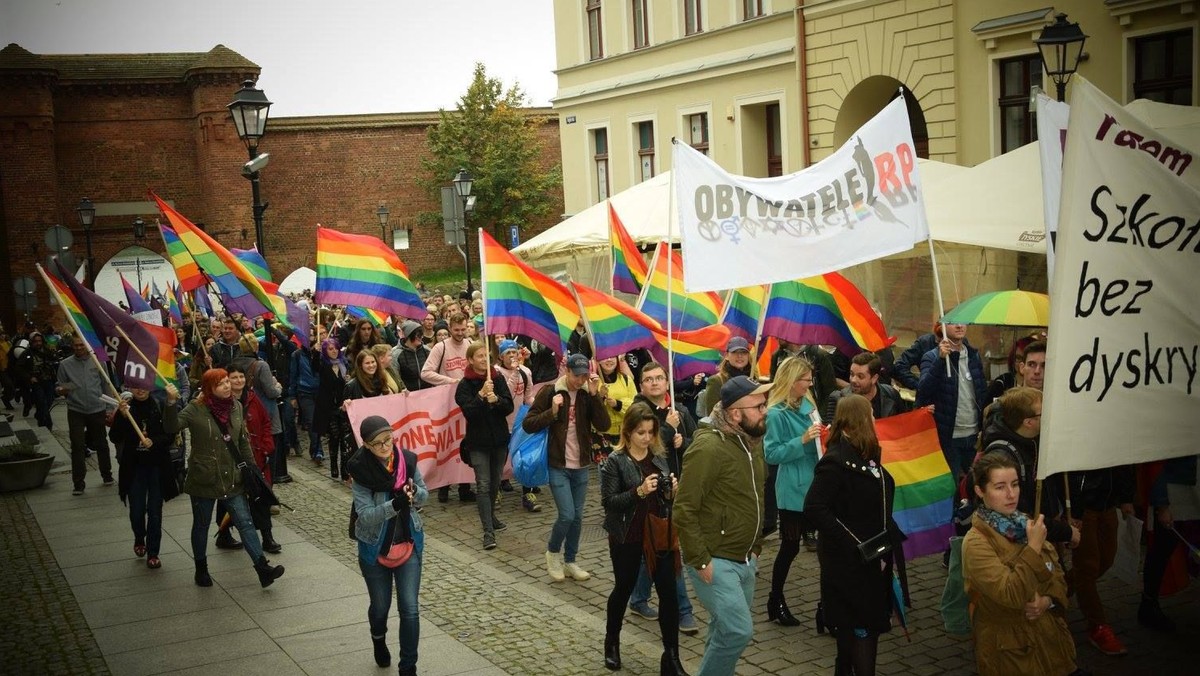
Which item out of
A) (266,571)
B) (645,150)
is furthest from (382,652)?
(645,150)

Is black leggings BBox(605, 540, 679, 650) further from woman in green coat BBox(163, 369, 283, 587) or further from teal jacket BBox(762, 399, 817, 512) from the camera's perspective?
woman in green coat BBox(163, 369, 283, 587)

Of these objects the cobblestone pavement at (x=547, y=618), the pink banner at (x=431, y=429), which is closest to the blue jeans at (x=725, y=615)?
the cobblestone pavement at (x=547, y=618)

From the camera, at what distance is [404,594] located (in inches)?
293

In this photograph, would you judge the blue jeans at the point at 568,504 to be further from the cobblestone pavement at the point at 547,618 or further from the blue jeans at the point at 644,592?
the blue jeans at the point at 644,592

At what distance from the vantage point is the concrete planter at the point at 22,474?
15.6 meters

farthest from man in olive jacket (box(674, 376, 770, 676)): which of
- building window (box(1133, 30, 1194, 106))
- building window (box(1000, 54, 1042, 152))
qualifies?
building window (box(1000, 54, 1042, 152))

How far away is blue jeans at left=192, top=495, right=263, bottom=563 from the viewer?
31.6 ft

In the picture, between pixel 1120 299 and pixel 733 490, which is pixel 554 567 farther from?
pixel 1120 299

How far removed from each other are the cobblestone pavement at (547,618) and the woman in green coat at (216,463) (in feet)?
3.57

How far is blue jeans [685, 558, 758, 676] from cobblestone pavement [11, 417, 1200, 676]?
1.07m

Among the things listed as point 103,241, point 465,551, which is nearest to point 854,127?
point 465,551

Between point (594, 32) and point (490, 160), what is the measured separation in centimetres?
1904

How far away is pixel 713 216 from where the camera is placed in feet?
26.5

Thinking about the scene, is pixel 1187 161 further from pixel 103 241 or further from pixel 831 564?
pixel 103 241
